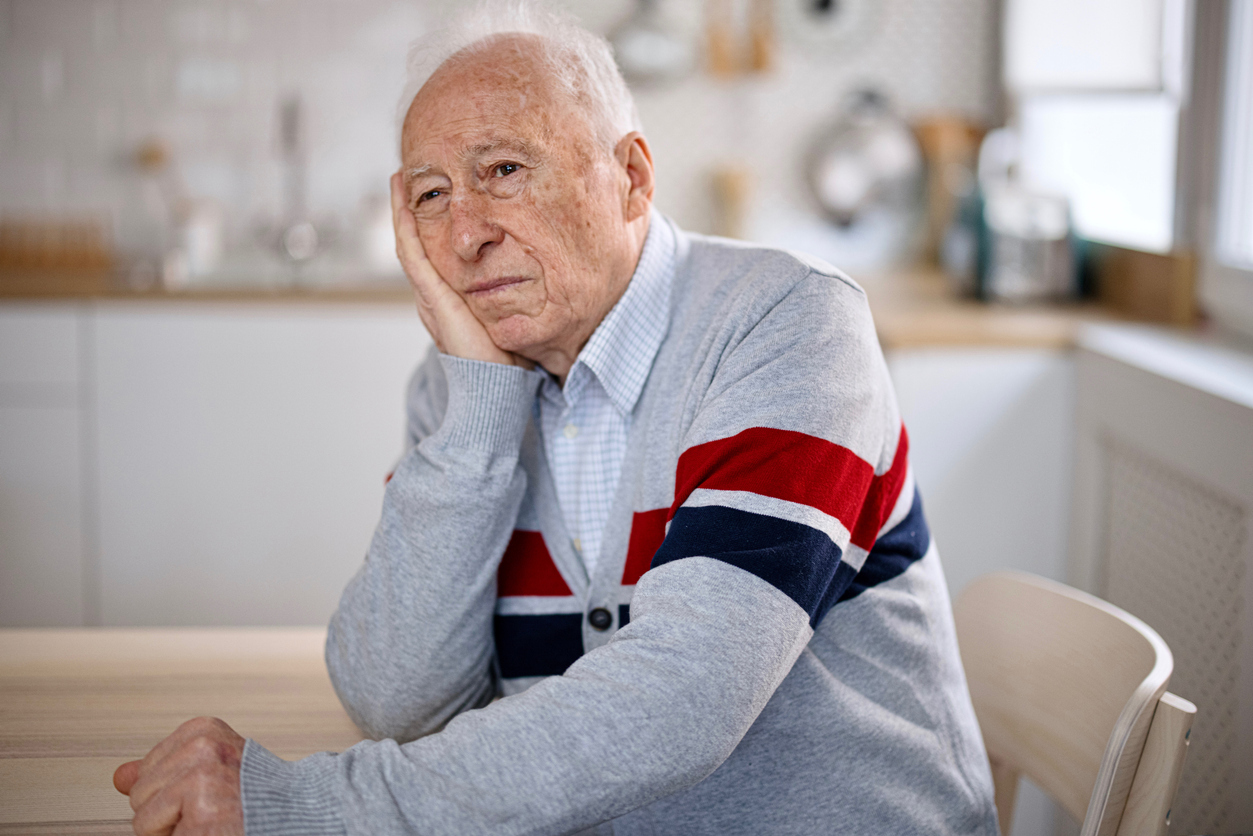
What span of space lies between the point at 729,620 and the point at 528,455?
0.38 m

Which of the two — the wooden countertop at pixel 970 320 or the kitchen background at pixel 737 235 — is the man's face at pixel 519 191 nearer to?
the kitchen background at pixel 737 235

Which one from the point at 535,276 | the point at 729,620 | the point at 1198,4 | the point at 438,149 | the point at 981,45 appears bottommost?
the point at 729,620

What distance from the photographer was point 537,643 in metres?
0.99

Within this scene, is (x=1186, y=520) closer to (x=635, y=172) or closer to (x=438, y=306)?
(x=635, y=172)

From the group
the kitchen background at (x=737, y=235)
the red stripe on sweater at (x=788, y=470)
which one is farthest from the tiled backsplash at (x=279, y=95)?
the red stripe on sweater at (x=788, y=470)

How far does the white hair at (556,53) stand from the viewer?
0.98m

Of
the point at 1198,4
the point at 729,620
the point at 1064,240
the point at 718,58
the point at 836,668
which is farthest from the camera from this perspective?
the point at 718,58

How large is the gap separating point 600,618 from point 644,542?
0.08 meters

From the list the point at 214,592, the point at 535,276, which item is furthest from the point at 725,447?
the point at 214,592

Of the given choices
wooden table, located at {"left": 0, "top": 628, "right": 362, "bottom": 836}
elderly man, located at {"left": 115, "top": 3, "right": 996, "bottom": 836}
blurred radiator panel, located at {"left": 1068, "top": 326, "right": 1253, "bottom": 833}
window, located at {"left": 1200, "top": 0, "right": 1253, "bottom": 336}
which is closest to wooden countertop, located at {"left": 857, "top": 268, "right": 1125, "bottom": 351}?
blurred radiator panel, located at {"left": 1068, "top": 326, "right": 1253, "bottom": 833}

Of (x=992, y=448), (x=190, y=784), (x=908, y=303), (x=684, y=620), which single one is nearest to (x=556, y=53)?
(x=684, y=620)

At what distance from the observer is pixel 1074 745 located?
3.25 ft

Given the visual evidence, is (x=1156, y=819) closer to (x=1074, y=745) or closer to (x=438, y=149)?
(x=1074, y=745)

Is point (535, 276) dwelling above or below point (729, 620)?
above
